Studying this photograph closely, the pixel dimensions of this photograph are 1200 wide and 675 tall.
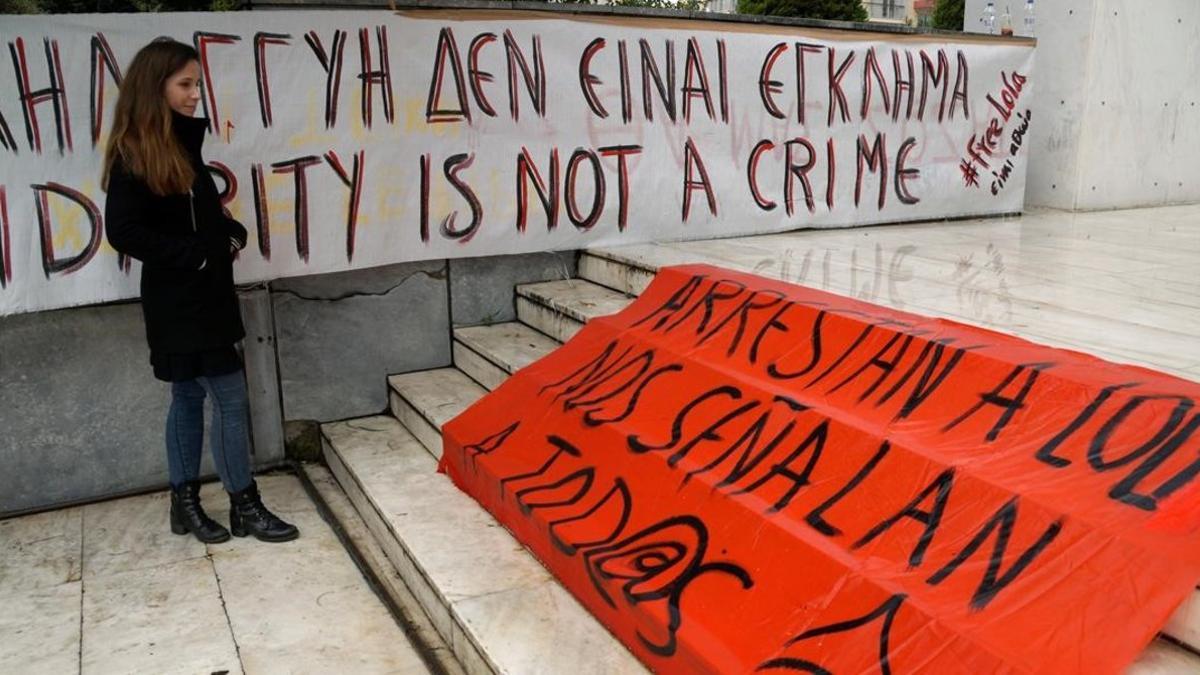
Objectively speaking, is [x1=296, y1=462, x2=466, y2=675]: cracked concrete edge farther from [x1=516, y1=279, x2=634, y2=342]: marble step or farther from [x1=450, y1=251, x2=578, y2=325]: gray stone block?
[x1=516, y1=279, x2=634, y2=342]: marble step

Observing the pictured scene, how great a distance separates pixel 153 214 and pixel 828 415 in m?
2.40

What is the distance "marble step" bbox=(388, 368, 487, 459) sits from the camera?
4.41 meters

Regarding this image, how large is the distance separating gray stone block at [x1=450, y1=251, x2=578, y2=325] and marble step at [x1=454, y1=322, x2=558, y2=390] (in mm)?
76

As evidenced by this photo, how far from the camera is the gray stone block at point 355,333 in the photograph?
4.74 metres

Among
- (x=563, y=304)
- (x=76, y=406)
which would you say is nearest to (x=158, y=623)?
(x=76, y=406)

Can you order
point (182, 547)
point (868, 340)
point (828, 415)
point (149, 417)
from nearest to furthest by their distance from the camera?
1. point (828, 415)
2. point (868, 340)
3. point (182, 547)
4. point (149, 417)

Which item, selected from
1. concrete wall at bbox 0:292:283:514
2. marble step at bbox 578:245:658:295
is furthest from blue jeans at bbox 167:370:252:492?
marble step at bbox 578:245:658:295

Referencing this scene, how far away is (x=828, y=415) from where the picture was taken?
296 centimetres

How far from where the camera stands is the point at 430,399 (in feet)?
15.2

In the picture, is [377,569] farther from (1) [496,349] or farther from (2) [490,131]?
(2) [490,131]

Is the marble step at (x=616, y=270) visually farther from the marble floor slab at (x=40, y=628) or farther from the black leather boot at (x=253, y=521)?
the marble floor slab at (x=40, y=628)

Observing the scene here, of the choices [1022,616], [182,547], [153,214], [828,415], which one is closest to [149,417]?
[182,547]

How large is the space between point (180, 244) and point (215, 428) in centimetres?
80

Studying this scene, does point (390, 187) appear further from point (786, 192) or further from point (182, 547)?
point (786, 192)
